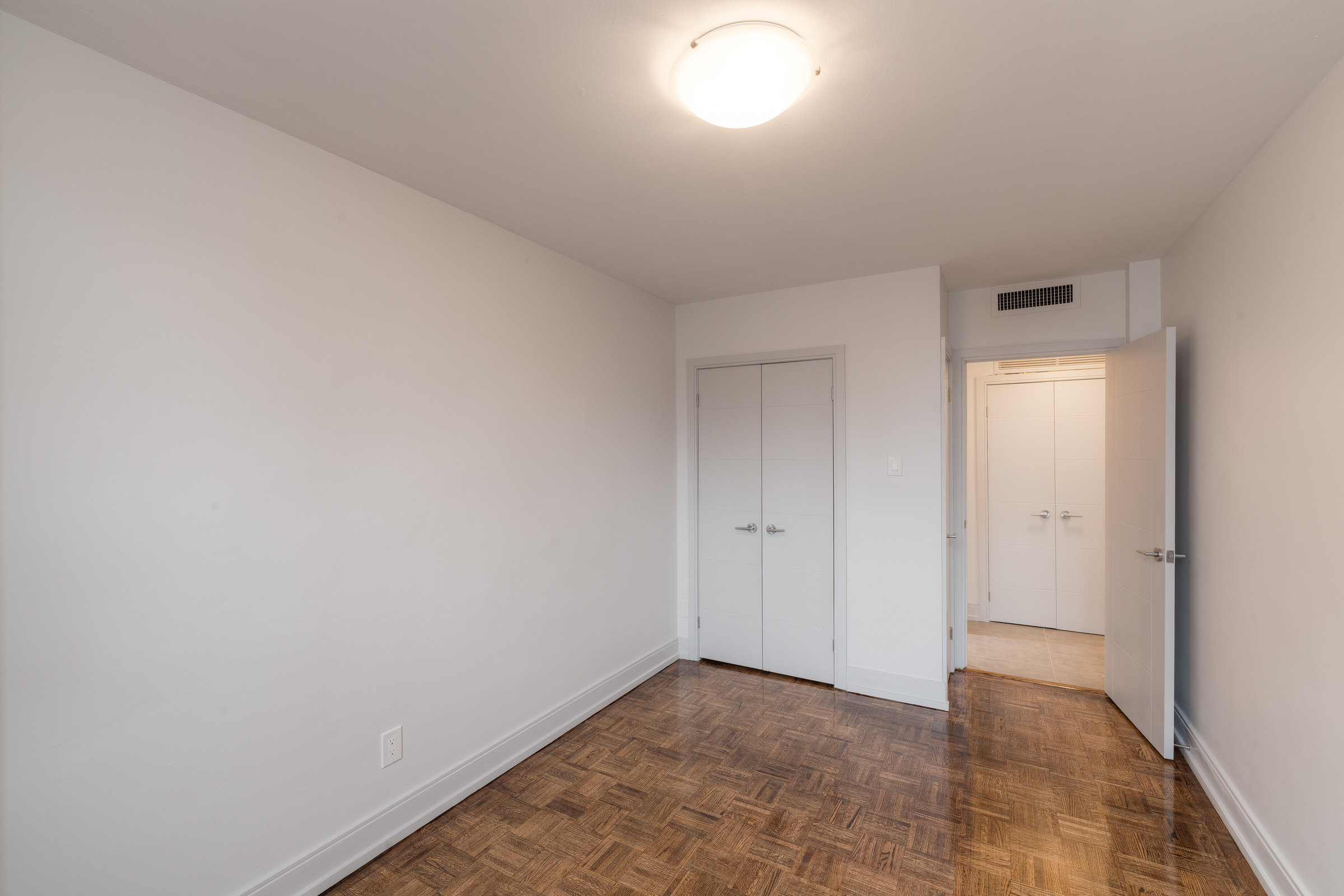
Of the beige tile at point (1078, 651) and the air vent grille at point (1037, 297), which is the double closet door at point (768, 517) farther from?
the beige tile at point (1078, 651)

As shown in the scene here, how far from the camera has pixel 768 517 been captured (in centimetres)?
387

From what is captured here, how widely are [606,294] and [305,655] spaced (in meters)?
2.37

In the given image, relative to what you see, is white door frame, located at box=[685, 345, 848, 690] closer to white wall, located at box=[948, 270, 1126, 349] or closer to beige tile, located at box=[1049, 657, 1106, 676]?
white wall, located at box=[948, 270, 1126, 349]

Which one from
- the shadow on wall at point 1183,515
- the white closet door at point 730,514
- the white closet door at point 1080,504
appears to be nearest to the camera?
the shadow on wall at point 1183,515

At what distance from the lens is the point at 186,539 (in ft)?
5.46

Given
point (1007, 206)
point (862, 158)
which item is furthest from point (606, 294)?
point (1007, 206)

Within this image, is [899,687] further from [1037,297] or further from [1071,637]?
[1037,297]

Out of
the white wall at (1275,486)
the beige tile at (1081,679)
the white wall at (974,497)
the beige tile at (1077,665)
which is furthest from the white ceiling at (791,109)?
the beige tile at (1077,665)

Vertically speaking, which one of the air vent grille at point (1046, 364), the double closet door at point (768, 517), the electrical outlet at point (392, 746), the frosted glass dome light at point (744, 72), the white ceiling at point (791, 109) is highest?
the white ceiling at point (791, 109)

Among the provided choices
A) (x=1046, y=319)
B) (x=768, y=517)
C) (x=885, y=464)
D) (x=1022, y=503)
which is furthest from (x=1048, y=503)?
(x=768, y=517)

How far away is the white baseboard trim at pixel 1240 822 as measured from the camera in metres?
1.84

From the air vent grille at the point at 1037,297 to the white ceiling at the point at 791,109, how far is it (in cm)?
70

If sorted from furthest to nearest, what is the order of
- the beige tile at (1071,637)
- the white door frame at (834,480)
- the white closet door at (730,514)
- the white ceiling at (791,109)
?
the beige tile at (1071,637) → the white closet door at (730,514) → the white door frame at (834,480) → the white ceiling at (791,109)

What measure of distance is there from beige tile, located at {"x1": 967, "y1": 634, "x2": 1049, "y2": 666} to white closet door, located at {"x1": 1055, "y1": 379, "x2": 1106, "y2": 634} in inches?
20.1
